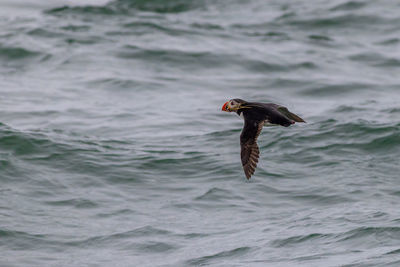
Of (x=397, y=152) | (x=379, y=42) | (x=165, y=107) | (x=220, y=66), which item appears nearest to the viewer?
(x=397, y=152)

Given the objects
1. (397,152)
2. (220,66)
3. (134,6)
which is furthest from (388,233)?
(134,6)

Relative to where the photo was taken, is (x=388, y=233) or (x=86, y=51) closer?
(x=388, y=233)

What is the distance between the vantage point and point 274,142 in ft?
51.7

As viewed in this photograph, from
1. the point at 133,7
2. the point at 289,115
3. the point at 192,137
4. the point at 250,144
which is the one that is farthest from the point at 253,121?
the point at 133,7

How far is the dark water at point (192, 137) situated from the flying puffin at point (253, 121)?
A: 165 centimetres

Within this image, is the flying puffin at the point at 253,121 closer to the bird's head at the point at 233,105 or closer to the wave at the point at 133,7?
the bird's head at the point at 233,105

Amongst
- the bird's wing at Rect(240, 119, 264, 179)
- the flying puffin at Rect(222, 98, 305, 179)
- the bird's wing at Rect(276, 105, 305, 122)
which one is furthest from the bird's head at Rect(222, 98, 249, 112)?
the bird's wing at Rect(276, 105, 305, 122)

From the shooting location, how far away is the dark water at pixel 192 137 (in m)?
12.0

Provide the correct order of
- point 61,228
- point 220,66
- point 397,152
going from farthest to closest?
point 220,66, point 397,152, point 61,228

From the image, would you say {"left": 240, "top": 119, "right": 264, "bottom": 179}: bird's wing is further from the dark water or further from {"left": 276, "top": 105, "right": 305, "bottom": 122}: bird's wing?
the dark water

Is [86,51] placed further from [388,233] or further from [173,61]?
[388,233]

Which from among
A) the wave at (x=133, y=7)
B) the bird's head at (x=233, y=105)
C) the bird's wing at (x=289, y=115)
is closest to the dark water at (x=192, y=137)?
the wave at (x=133, y=7)

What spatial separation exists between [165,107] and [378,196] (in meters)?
5.61

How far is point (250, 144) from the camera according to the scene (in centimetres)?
995
